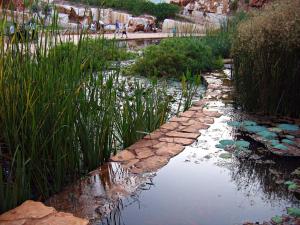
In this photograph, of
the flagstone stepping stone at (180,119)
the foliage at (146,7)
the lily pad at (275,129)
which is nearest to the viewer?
the lily pad at (275,129)

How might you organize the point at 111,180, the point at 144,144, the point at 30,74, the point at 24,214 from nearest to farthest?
the point at 24,214
the point at 30,74
the point at 111,180
the point at 144,144

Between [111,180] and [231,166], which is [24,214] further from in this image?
[231,166]

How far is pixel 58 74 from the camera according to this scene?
2531mm

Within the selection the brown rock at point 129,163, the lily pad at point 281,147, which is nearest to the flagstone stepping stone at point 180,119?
the lily pad at point 281,147

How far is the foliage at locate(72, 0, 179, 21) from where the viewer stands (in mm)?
19969

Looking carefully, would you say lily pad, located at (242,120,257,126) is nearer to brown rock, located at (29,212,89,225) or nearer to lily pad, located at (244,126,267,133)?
lily pad, located at (244,126,267,133)

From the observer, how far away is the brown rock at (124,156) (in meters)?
3.11

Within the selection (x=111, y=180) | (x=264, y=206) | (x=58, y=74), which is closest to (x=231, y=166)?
(x=264, y=206)

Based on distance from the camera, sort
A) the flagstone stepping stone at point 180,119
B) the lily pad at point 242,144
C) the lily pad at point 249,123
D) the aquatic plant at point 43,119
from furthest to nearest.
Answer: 1. the flagstone stepping stone at point 180,119
2. the lily pad at point 249,123
3. the lily pad at point 242,144
4. the aquatic plant at point 43,119

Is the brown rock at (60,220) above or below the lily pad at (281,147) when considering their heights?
below

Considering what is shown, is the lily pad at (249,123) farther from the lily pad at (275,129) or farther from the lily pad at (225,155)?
the lily pad at (225,155)

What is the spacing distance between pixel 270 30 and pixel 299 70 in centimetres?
49

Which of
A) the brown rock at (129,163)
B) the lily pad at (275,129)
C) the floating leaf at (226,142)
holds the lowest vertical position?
the brown rock at (129,163)

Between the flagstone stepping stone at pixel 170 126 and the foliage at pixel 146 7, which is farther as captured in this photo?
the foliage at pixel 146 7
